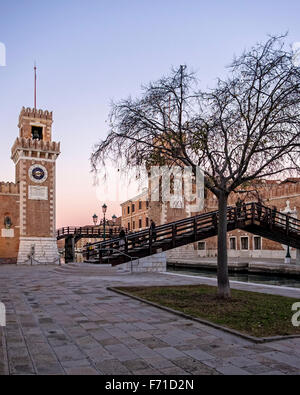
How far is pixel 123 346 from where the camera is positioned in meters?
5.79

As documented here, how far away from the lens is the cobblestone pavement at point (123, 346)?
4832 millimetres

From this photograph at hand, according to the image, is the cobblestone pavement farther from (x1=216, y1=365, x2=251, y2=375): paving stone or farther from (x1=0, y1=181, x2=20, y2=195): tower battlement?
(x1=0, y1=181, x2=20, y2=195): tower battlement

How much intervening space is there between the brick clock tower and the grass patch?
23438 millimetres

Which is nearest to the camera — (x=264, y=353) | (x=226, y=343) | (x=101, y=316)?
(x=264, y=353)

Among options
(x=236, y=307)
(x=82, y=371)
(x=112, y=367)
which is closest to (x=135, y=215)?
(x=236, y=307)

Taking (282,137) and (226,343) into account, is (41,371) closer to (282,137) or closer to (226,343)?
(226,343)

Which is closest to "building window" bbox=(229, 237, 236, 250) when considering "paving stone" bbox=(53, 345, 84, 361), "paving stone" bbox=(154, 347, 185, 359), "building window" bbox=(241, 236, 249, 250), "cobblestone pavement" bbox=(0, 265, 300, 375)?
"building window" bbox=(241, 236, 249, 250)

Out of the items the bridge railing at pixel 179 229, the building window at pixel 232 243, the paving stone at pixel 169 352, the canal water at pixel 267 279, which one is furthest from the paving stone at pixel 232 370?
the building window at pixel 232 243

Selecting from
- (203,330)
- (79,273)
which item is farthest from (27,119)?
(203,330)

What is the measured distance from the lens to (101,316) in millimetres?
8062

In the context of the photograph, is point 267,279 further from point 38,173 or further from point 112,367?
point 38,173

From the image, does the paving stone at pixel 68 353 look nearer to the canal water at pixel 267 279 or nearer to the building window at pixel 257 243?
the canal water at pixel 267 279

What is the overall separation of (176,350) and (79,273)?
42.4 ft

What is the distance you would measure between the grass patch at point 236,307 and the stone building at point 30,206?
23.6 meters
